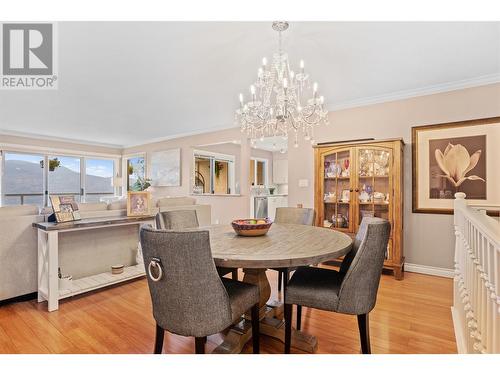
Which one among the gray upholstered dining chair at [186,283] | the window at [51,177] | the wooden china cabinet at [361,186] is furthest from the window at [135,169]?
the gray upholstered dining chair at [186,283]

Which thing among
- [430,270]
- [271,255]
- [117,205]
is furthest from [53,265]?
[430,270]

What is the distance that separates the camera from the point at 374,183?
3293mm

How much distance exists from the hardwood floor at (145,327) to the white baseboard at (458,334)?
0.04 meters

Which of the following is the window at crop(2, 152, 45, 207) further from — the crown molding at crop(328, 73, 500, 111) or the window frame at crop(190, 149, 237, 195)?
the crown molding at crop(328, 73, 500, 111)

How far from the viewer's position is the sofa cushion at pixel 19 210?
7.86 ft

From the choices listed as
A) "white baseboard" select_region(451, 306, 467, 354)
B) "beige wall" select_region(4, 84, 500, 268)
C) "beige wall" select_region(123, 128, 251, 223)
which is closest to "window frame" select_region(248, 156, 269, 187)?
"beige wall" select_region(123, 128, 251, 223)

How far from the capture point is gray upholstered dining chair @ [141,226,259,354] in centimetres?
124

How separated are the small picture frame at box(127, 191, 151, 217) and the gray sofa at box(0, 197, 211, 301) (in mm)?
156

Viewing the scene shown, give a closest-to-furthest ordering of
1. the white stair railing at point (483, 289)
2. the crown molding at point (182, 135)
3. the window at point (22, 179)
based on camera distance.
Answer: the white stair railing at point (483, 289)
the crown molding at point (182, 135)
the window at point (22, 179)

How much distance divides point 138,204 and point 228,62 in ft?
6.07

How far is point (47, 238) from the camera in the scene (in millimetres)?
2369

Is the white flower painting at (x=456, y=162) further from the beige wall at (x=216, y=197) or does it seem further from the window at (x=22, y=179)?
the window at (x=22, y=179)

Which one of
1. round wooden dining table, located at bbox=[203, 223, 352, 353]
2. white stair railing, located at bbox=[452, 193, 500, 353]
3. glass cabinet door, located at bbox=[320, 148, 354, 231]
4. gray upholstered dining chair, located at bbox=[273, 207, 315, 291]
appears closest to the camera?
white stair railing, located at bbox=[452, 193, 500, 353]
